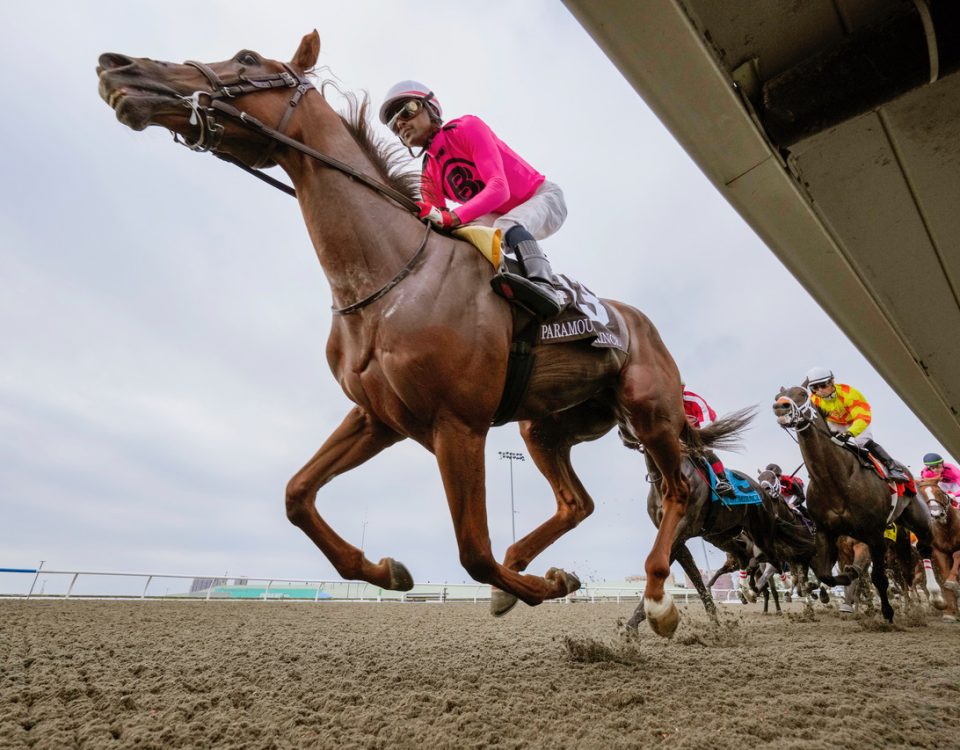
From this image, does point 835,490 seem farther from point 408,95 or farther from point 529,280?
point 408,95

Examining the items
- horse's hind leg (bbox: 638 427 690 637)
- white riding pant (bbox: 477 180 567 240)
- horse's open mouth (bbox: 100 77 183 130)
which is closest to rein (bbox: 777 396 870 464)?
horse's hind leg (bbox: 638 427 690 637)

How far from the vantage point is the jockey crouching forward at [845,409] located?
609 centimetres

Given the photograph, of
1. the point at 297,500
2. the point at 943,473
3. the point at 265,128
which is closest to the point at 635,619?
the point at 297,500

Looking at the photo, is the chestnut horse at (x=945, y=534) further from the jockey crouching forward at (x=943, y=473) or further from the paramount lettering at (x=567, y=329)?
the paramount lettering at (x=567, y=329)

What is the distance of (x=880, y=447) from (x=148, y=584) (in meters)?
12.8

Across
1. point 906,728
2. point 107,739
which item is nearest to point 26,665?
point 107,739

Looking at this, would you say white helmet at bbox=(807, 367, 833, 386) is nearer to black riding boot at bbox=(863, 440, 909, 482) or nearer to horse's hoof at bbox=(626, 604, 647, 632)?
black riding boot at bbox=(863, 440, 909, 482)

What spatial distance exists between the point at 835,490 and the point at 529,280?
486 centimetres

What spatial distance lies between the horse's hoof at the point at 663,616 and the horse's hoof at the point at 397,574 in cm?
115

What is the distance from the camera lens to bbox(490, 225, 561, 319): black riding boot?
7.93ft

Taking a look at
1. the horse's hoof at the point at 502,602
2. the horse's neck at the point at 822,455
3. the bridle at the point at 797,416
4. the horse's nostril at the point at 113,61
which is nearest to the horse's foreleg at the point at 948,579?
the horse's neck at the point at 822,455

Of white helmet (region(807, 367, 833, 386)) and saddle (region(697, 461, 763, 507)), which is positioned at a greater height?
white helmet (region(807, 367, 833, 386))

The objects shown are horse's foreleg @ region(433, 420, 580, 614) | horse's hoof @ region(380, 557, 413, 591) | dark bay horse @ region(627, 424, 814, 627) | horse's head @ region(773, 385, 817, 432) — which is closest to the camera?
horse's foreleg @ region(433, 420, 580, 614)

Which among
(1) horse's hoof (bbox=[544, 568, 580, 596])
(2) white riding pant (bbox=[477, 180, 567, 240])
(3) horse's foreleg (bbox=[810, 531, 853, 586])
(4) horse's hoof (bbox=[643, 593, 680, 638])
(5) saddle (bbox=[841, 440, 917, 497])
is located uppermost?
(2) white riding pant (bbox=[477, 180, 567, 240])
